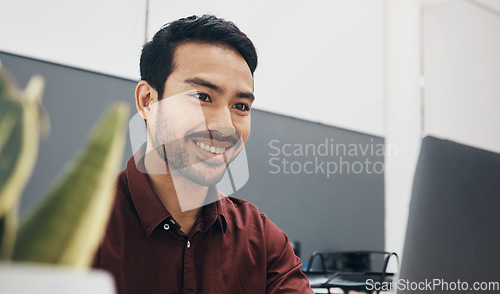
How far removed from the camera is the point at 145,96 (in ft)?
4.64

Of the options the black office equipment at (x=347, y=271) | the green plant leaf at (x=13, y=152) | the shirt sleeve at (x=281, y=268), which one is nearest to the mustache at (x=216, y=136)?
the shirt sleeve at (x=281, y=268)

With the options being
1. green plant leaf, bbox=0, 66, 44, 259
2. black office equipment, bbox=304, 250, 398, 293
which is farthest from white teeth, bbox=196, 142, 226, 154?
green plant leaf, bbox=0, 66, 44, 259

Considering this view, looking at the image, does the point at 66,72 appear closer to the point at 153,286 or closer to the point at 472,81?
the point at 153,286

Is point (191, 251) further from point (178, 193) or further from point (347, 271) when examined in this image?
point (347, 271)

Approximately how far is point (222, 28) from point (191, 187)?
0.45 metres

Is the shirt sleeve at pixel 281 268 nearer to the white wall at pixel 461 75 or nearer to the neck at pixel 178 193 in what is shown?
the neck at pixel 178 193

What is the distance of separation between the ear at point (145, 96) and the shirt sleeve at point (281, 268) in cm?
47

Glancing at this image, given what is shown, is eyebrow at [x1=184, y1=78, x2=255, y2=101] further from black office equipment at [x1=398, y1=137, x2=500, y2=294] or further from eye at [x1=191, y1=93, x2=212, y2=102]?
black office equipment at [x1=398, y1=137, x2=500, y2=294]

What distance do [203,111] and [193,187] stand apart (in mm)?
199

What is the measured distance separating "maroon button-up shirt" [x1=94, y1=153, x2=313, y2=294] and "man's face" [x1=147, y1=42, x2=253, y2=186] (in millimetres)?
97

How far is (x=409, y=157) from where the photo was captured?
4.16 meters

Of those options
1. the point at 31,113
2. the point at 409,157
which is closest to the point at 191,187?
the point at 31,113

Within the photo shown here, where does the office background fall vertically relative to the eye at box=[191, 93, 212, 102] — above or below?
above

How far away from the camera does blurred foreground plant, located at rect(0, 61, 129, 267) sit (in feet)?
0.81
